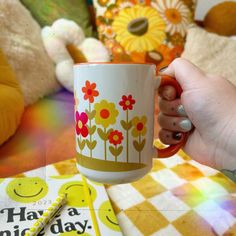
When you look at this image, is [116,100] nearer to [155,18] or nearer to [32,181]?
[32,181]

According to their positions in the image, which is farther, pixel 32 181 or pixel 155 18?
pixel 155 18

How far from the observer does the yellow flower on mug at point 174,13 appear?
987mm

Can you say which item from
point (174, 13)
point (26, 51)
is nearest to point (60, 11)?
point (26, 51)

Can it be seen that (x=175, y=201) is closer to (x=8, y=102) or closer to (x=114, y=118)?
(x=114, y=118)

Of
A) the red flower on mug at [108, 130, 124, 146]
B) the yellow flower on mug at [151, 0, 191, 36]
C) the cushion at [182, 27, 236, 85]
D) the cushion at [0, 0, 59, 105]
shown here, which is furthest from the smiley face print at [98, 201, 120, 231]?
the yellow flower on mug at [151, 0, 191, 36]

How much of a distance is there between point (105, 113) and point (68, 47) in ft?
1.88

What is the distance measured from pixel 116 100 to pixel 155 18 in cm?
66

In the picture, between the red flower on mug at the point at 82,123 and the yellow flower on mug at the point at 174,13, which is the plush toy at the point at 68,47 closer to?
the yellow flower on mug at the point at 174,13

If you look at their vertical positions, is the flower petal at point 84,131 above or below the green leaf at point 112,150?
above

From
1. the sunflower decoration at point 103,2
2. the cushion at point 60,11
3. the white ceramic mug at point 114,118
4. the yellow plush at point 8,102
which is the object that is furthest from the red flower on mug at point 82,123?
the sunflower decoration at point 103,2

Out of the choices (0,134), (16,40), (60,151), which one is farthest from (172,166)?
(16,40)

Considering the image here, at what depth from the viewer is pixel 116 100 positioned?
1.31 feet

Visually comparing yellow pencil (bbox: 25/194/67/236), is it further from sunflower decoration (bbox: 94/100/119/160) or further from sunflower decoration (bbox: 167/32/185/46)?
sunflower decoration (bbox: 167/32/185/46)

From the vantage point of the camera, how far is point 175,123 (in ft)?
1.76
